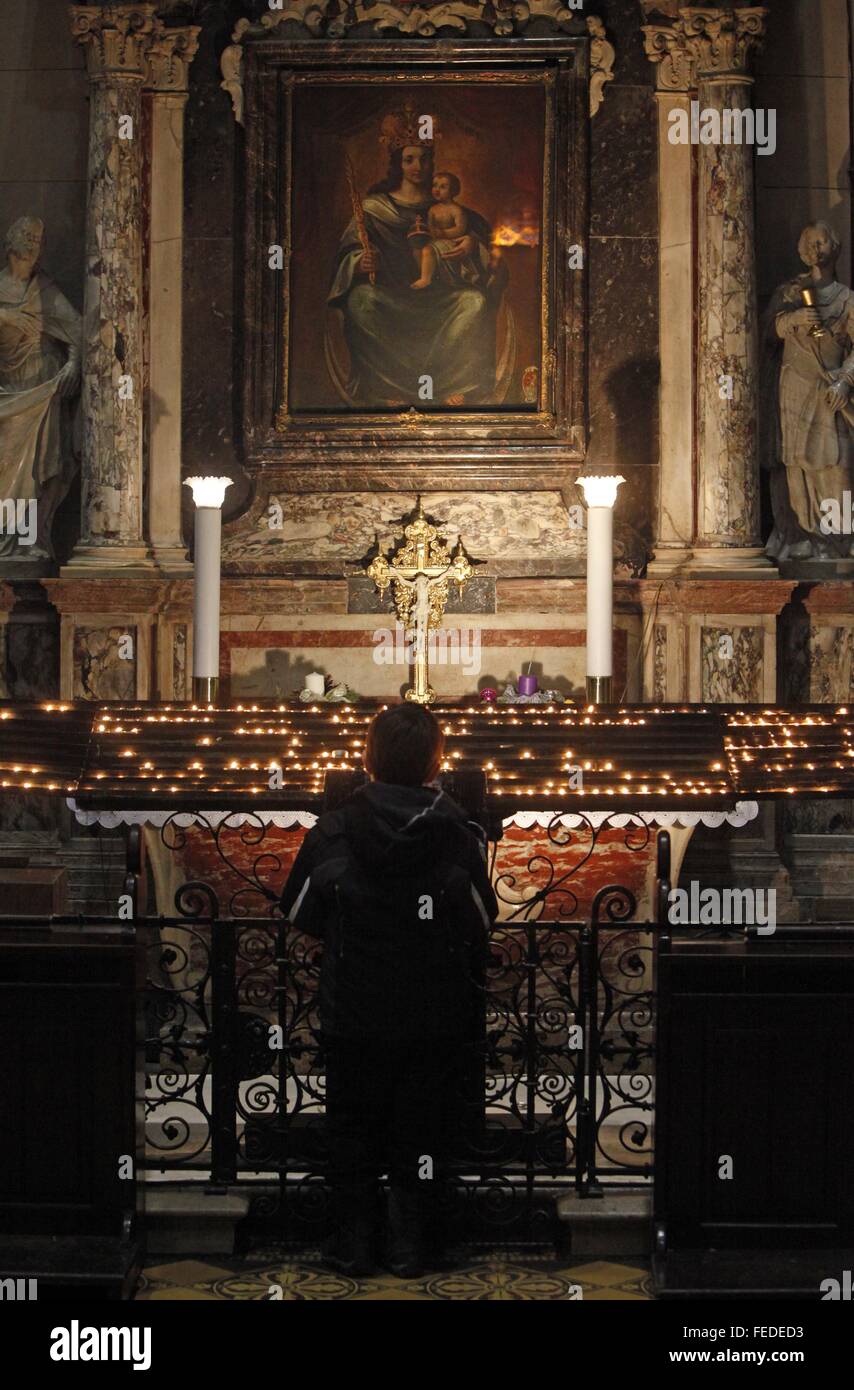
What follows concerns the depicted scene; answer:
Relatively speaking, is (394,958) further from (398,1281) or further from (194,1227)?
(194,1227)

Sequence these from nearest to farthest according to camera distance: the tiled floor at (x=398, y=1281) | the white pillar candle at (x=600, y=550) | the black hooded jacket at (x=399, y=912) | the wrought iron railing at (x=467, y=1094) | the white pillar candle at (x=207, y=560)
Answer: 1. the black hooded jacket at (x=399, y=912)
2. the tiled floor at (x=398, y=1281)
3. the wrought iron railing at (x=467, y=1094)
4. the white pillar candle at (x=207, y=560)
5. the white pillar candle at (x=600, y=550)

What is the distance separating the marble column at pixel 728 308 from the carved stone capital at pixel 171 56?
2259 millimetres

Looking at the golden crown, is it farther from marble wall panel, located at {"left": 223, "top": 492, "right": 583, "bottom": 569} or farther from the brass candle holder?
the brass candle holder

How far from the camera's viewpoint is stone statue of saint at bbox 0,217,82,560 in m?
8.78

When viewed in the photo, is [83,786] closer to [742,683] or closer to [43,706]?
[43,706]

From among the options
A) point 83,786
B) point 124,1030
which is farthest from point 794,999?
point 83,786

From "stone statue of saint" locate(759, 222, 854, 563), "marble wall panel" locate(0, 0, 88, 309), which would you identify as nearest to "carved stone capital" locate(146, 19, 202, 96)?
"marble wall panel" locate(0, 0, 88, 309)

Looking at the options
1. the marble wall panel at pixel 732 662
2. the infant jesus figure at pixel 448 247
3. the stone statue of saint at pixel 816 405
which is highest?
the infant jesus figure at pixel 448 247

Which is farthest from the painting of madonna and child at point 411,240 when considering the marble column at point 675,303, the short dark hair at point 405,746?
Result: the short dark hair at point 405,746

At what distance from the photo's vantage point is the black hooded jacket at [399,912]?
4.37 meters

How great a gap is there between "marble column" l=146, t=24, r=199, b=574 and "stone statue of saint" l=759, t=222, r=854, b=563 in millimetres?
2772

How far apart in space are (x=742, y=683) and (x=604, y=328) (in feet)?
5.92

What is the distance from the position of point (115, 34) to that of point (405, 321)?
1.83 meters

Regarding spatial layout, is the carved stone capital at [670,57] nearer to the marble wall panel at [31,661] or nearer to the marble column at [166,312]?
the marble column at [166,312]
